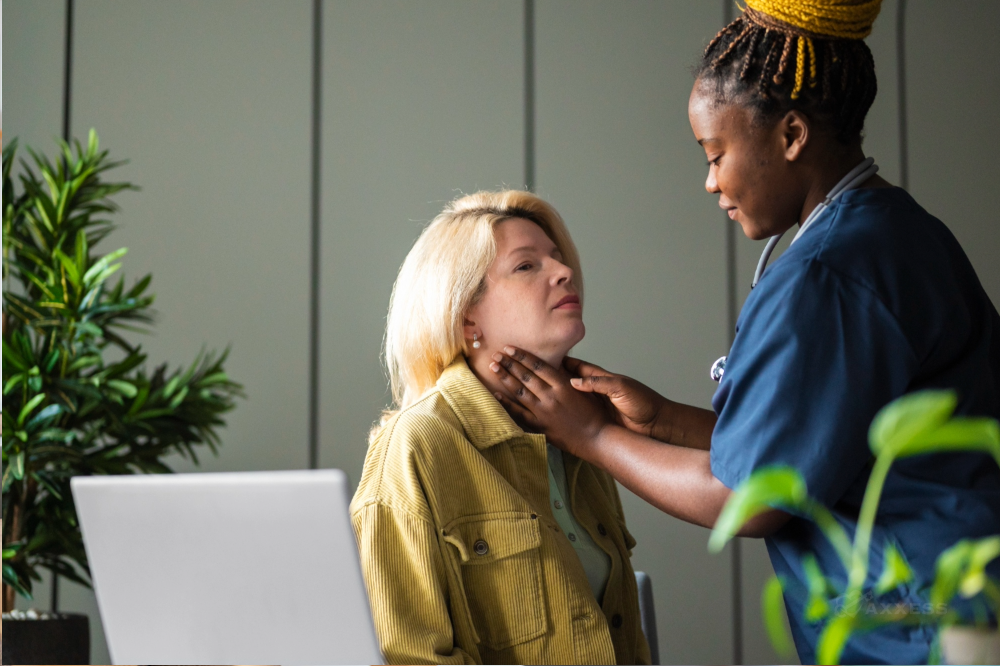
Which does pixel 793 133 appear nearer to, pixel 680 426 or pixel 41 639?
pixel 680 426

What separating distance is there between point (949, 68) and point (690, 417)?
3.14m

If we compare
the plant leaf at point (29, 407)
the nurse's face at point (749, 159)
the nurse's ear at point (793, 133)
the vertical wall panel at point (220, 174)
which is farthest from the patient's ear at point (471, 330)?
the vertical wall panel at point (220, 174)

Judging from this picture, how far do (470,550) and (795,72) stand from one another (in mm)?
903

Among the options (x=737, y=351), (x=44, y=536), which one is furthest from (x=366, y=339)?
(x=737, y=351)

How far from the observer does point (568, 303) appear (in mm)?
1761

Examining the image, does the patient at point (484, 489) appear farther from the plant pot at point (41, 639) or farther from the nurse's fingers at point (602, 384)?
the plant pot at point (41, 639)

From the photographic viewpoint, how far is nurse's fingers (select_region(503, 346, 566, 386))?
66.0 inches

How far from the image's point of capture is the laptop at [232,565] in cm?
88

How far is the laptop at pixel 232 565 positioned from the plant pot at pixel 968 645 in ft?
1.74

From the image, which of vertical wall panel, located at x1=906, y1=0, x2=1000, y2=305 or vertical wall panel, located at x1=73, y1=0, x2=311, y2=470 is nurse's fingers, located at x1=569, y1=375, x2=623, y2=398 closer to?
vertical wall panel, located at x1=73, y1=0, x2=311, y2=470

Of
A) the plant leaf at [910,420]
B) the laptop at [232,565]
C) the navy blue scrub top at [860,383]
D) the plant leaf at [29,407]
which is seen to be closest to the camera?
the plant leaf at [910,420]

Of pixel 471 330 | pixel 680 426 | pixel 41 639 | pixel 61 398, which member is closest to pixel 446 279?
pixel 471 330

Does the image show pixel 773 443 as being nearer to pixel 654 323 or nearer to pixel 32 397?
pixel 32 397

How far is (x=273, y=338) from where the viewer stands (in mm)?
3932
